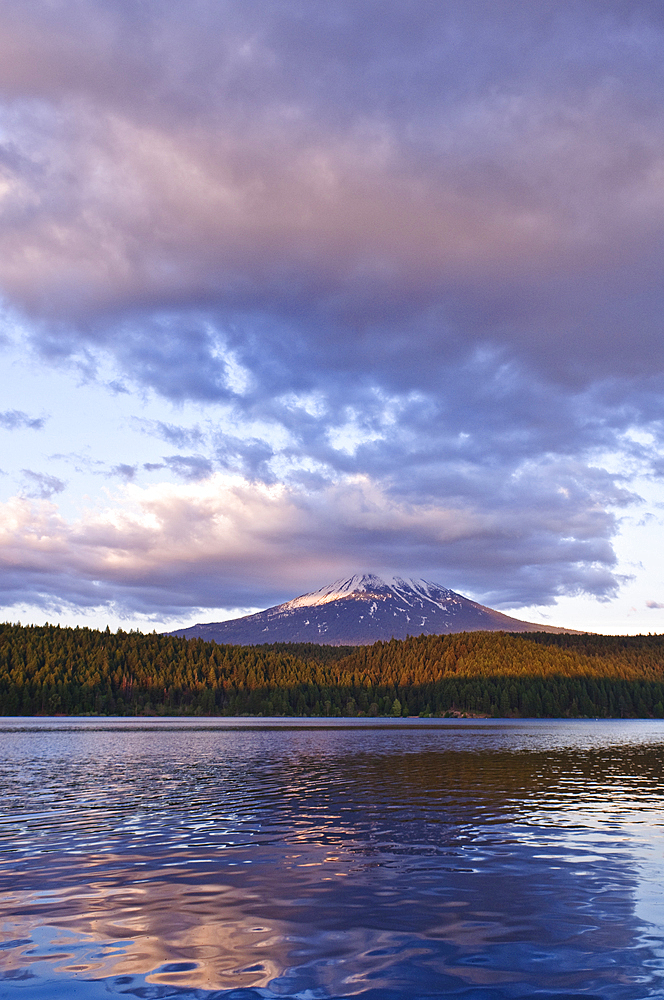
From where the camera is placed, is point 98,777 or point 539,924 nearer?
point 539,924

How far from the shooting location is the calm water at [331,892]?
1447cm

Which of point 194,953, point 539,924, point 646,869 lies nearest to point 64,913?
point 194,953

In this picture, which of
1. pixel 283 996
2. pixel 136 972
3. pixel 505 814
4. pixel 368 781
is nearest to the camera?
pixel 283 996

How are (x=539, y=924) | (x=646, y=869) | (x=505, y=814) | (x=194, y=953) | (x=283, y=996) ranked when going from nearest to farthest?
(x=283, y=996) < (x=194, y=953) < (x=539, y=924) < (x=646, y=869) < (x=505, y=814)

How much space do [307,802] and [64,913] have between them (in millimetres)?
23891

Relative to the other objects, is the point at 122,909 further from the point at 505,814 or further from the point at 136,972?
the point at 505,814

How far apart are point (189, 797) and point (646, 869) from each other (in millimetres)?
26983

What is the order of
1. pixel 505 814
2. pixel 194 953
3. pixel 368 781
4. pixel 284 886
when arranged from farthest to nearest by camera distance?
1. pixel 368 781
2. pixel 505 814
3. pixel 284 886
4. pixel 194 953

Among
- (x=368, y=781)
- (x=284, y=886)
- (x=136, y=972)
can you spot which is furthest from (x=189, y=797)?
(x=136, y=972)

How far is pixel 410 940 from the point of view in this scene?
54.9ft

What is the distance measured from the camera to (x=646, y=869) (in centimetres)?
2461

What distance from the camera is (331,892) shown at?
21234mm

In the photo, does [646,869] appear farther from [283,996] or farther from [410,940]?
[283,996]

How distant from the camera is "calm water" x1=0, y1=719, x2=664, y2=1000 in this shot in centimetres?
1447
